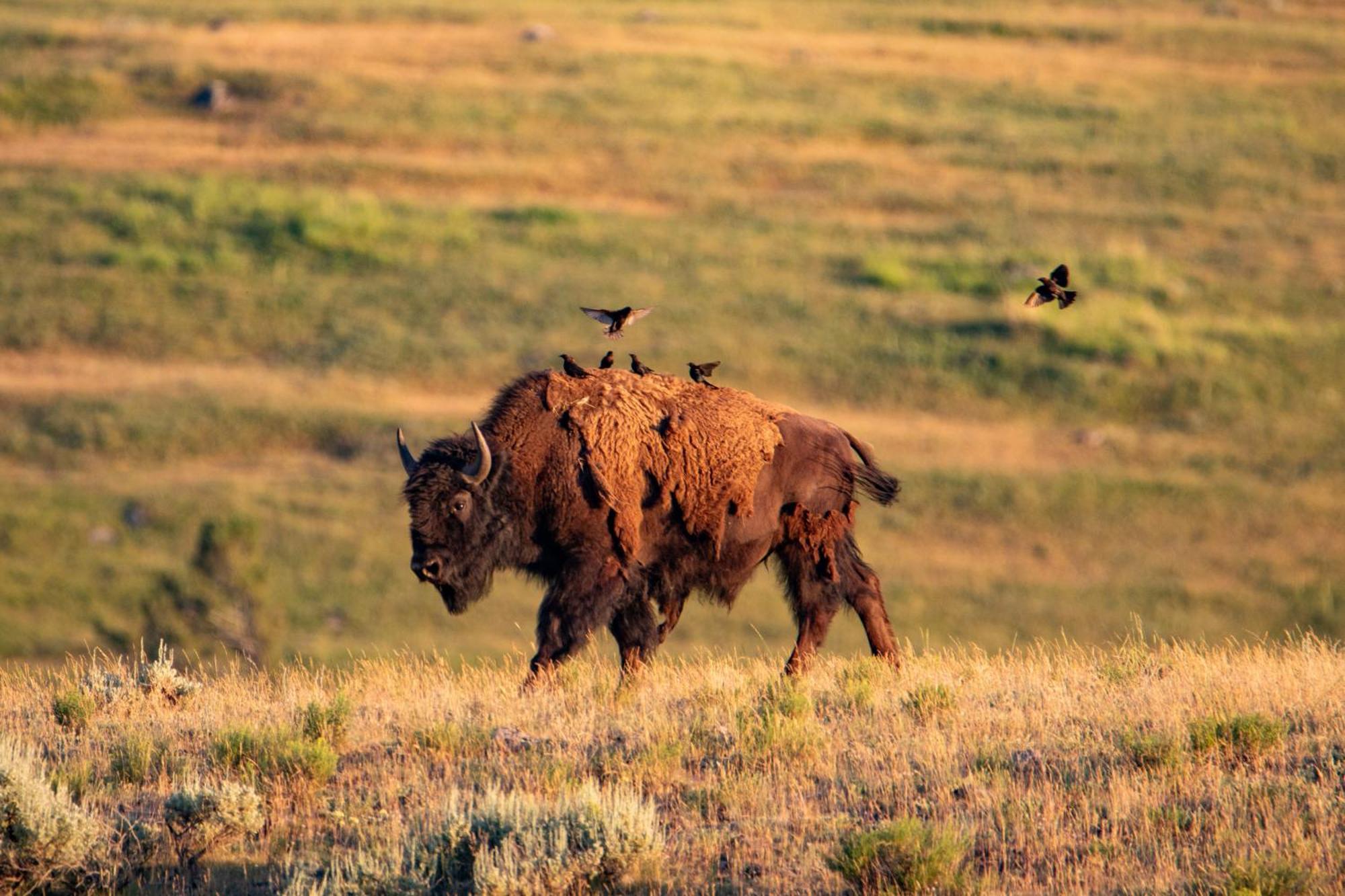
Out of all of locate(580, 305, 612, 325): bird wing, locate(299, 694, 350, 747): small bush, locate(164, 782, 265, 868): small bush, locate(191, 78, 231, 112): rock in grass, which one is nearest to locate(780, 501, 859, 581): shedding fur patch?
locate(580, 305, 612, 325): bird wing

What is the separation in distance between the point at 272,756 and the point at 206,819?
0.82m

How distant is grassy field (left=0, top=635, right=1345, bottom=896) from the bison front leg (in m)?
0.16

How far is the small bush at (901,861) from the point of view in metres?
6.30

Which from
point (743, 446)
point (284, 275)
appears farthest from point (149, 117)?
point (743, 446)

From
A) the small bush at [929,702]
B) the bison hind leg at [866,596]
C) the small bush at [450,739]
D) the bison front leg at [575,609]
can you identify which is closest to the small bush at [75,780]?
the small bush at [450,739]

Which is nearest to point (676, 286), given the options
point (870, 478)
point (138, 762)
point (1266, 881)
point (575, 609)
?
point (870, 478)

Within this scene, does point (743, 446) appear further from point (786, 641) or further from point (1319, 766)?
point (786, 641)

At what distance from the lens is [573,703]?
30.4ft

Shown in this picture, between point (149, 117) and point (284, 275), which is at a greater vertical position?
point (149, 117)

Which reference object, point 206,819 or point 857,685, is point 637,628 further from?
point 206,819

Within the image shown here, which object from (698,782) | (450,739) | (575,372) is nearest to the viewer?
(698,782)

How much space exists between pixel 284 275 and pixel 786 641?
2210cm

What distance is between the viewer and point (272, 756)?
7715 millimetres

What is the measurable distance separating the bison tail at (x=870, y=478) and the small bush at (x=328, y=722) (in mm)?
3902
